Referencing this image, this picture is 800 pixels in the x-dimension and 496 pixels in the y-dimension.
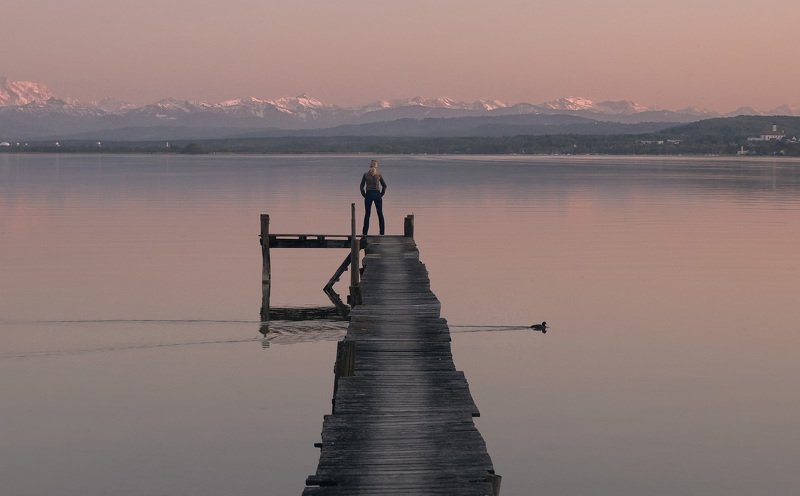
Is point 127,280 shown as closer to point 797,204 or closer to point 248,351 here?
point 248,351

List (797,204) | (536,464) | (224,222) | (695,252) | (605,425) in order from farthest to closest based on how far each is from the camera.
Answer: (797,204), (224,222), (695,252), (605,425), (536,464)

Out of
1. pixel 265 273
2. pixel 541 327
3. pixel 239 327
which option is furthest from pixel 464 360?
pixel 265 273

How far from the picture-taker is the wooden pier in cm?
1343

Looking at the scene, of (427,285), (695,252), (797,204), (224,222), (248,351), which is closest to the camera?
(427,285)

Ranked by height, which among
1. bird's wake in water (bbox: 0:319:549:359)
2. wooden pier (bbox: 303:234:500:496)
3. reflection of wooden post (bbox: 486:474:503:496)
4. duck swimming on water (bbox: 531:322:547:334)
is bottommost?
bird's wake in water (bbox: 0:319:549:359)

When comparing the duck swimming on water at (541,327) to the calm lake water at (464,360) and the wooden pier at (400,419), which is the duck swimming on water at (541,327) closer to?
the calm lake water at (464,360)

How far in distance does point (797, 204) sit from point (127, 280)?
2268 inches

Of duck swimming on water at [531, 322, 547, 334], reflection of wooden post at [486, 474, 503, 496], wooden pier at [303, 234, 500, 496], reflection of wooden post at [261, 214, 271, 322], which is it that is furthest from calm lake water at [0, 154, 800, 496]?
reflection of wooden post at [486, 474, 503, 496]

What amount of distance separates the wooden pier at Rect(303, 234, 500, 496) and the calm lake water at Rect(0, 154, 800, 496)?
222cm

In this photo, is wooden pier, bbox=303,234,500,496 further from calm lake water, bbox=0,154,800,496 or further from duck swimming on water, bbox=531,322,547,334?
duck swimming on water, bbox=531,322,547,334

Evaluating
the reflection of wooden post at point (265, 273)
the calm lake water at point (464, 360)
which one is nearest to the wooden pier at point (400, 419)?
the calm lake water at point (464, 360)

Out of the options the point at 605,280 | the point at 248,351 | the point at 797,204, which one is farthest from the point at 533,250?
the point at 797,204

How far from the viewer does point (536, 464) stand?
19047 mm

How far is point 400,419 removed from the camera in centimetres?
1557
